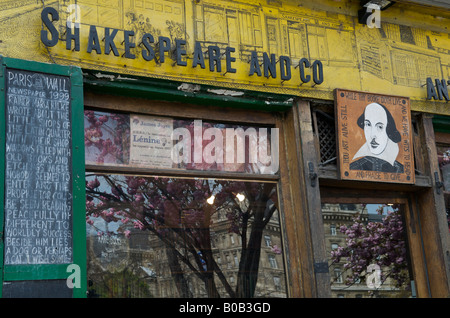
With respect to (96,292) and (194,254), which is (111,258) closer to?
(96,292)

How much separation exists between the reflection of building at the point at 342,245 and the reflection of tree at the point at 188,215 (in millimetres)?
791

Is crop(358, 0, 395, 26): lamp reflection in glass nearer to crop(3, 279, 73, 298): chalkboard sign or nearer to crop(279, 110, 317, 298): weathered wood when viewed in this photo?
crop(279, 110, 317, 298): weathered wood

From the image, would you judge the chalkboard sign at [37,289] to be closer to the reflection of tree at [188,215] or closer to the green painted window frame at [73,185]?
the green painted window frame at [73,185]

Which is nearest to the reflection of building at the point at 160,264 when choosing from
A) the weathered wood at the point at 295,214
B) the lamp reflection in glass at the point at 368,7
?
the weathered wood at the point at 295,214

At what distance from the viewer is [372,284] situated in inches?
296

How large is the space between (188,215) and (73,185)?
4.80 ft

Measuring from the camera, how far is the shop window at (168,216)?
6.25 m

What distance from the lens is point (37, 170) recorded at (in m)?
5.59

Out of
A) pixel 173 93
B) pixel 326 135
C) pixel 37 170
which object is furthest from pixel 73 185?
pixel 326 135

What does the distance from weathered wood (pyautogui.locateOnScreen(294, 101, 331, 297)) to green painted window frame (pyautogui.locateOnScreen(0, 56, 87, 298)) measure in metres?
2.52

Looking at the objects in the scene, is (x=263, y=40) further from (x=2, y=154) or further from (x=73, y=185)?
(x=2, y=154)

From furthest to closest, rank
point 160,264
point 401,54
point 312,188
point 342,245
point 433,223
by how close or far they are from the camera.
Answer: point 401,54 → point 433,223 → point 342,245 → point 312,188 → point 160,264

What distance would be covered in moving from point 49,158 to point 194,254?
1874 mm

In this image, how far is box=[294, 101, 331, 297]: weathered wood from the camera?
6645mm
